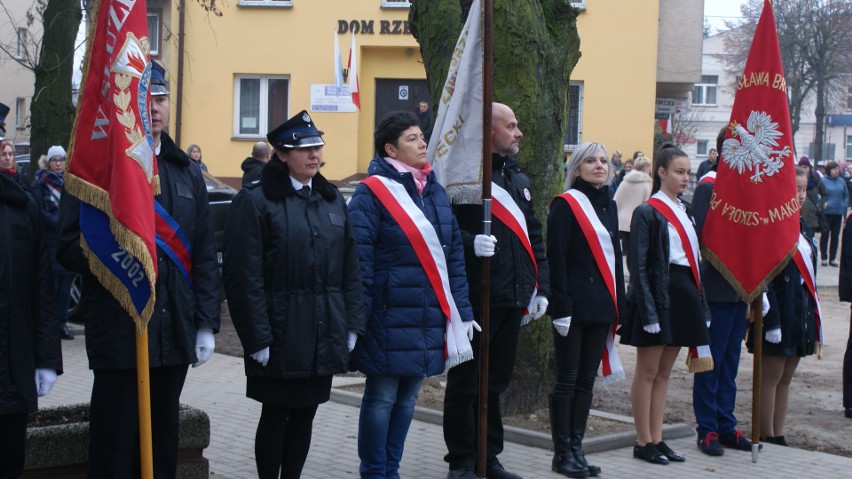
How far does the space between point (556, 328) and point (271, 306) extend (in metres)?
2.07

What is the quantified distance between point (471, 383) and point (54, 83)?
8286mm

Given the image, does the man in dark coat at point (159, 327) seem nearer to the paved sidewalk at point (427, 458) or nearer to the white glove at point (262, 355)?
the white glove at point (262, 355)

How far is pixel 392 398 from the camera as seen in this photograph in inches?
250

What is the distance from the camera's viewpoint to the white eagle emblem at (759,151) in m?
8.13

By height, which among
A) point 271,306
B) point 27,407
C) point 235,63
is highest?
point 235,63

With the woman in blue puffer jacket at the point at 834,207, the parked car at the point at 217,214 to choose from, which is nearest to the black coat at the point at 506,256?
the parked car at the point at 217,214

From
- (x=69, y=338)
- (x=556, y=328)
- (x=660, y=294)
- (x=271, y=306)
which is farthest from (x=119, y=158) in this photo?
(x=69, y=338)

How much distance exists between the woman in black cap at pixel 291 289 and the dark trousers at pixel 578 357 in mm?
1757

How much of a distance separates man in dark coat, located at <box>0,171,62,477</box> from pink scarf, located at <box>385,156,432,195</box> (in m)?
2.01

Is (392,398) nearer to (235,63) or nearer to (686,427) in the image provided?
(686,427)

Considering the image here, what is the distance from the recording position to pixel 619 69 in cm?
2647

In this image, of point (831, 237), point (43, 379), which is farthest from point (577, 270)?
point (831, 237)

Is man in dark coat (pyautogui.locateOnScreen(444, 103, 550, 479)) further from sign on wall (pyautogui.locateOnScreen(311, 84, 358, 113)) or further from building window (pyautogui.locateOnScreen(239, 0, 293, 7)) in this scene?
building window (pyautogui.locateOnScreen(239, 0, 293, 7))

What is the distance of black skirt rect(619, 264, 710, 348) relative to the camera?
773cm
